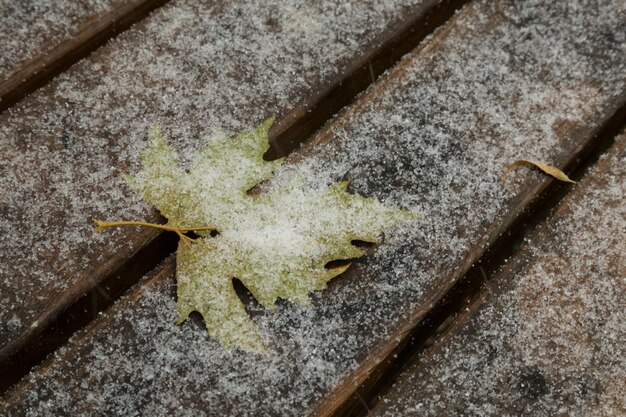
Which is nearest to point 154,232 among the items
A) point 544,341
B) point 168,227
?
point 168,227

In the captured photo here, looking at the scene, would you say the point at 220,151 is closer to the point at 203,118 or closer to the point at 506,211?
the point at 203,118

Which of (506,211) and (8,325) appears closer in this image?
(8,325)

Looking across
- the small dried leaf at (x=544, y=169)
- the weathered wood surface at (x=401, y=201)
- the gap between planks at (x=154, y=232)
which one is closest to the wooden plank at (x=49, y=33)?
the gap between planks at (x=154, y=232)

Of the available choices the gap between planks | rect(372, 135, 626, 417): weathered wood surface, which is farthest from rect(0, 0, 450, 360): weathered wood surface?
rect(372, 135, 626, 417): weathered wood surface

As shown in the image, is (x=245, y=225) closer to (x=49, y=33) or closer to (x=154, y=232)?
(x=154, y=232)

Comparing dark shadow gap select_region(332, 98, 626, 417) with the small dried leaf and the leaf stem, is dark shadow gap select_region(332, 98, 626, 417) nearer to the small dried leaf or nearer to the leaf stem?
the small dried leaf

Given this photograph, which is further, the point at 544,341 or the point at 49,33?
the point at 49,33

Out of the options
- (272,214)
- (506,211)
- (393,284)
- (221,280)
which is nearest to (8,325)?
(221,280)
